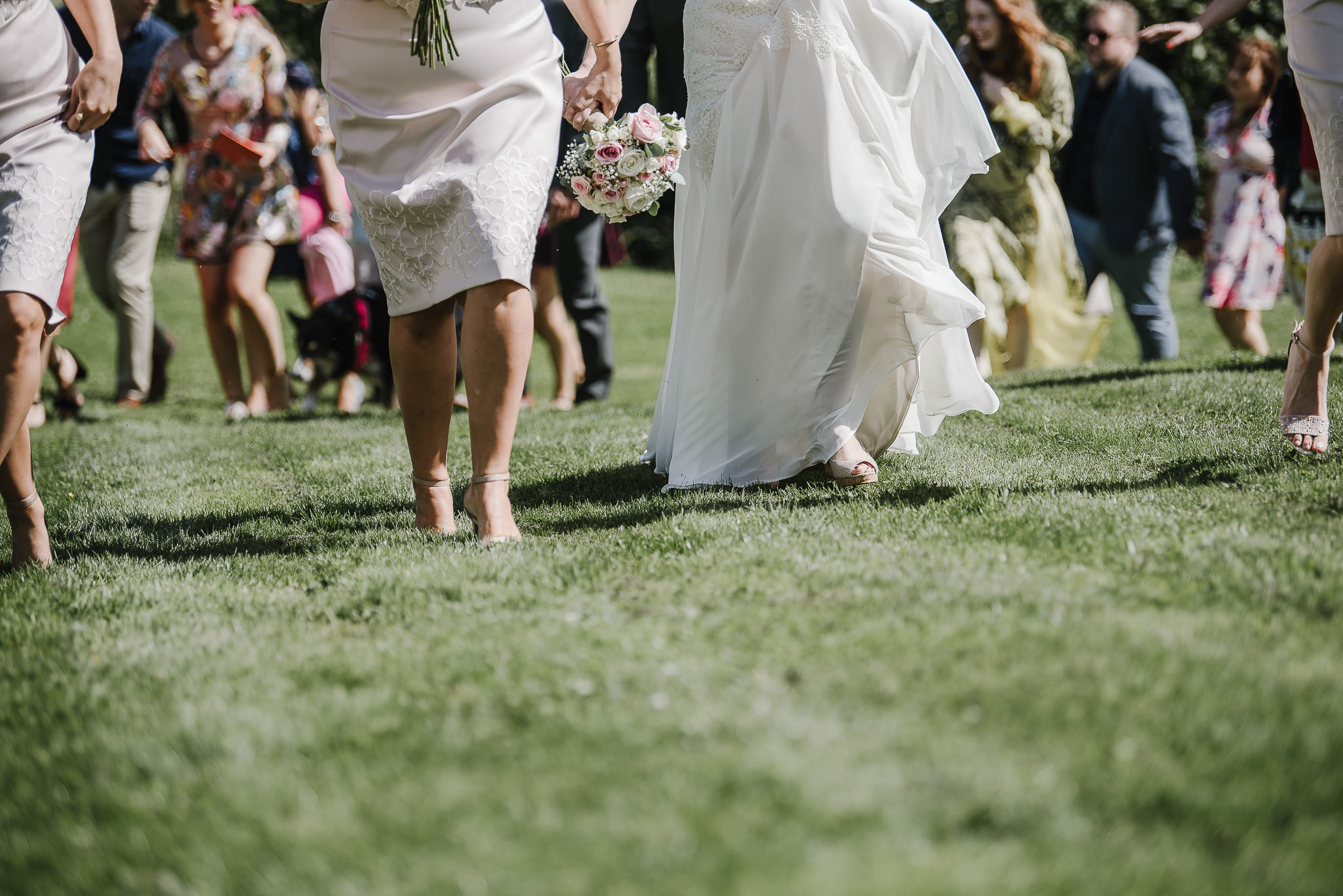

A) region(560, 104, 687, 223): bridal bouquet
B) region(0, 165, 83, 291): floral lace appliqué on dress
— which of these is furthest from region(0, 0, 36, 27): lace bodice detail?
region(560, 104, 687, 223): bridal bouquet

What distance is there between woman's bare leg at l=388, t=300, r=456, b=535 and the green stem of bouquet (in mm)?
696

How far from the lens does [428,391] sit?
3529mm

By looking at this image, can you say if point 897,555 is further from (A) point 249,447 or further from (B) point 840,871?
(A) point 249,447

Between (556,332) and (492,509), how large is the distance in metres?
4.73

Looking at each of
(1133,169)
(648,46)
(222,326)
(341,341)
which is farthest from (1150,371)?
(222,326)

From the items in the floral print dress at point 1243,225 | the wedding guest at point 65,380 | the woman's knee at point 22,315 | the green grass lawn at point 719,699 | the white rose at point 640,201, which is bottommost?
the wedding guest at point 65,380

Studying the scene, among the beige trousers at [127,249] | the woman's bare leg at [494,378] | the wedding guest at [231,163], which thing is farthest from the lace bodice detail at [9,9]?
the beige trousers at [127,249]

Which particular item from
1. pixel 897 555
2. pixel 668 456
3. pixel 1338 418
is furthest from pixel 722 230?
pixel 1338 418

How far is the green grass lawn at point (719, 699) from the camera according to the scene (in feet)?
5.17

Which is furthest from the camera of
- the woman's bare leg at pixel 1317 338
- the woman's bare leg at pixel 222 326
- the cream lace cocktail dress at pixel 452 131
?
the woman's bare leg at pixel 222 326

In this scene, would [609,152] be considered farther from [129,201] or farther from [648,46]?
[129,201]

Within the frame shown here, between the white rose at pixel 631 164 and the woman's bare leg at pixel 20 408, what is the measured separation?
1.67 meters

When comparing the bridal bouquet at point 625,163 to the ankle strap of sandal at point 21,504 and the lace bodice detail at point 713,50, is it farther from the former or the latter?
the ankle strap of sandal at point 21,504

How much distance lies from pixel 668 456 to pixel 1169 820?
3.01 metres
